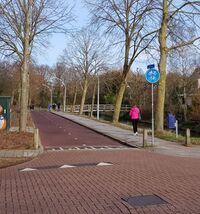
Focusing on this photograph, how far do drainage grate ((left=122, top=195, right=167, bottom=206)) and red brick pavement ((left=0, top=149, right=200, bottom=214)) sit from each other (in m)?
0.12

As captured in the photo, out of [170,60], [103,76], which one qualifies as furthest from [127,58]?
[103,76]

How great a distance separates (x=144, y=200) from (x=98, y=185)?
65.8 inches

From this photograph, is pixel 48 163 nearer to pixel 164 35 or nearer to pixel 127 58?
pixel 164 35

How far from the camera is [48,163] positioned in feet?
41.5

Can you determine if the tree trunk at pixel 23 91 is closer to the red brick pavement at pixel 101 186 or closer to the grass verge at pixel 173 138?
the grass verge at pixel 173 138

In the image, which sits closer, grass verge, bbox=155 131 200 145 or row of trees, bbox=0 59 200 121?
grass verge, bbox=155 131 200 145

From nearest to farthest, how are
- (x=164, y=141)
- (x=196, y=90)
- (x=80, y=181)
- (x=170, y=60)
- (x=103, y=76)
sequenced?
(x=80, y=181) → (x=164, y=141) → (x=170, y=60) → (x=103, y=76) → (x=196, y=90)

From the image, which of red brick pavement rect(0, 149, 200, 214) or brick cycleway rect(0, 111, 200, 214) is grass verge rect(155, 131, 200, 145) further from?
red brick pavement rect(0, 149, 200, 214)

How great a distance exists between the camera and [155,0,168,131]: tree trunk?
22469 millimetres

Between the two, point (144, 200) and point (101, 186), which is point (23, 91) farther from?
point (144, 200)

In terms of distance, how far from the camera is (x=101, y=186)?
27.4 feet

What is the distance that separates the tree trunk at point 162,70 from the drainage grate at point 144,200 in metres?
15.4

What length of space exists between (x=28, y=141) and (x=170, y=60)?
12159mm

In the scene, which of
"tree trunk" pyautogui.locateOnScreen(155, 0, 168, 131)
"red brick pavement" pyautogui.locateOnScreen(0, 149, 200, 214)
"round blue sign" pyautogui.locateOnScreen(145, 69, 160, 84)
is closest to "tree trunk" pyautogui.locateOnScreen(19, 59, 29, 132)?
"round blue sign" pyautogui.locateOnScreen(145, 69, 160, 84)
